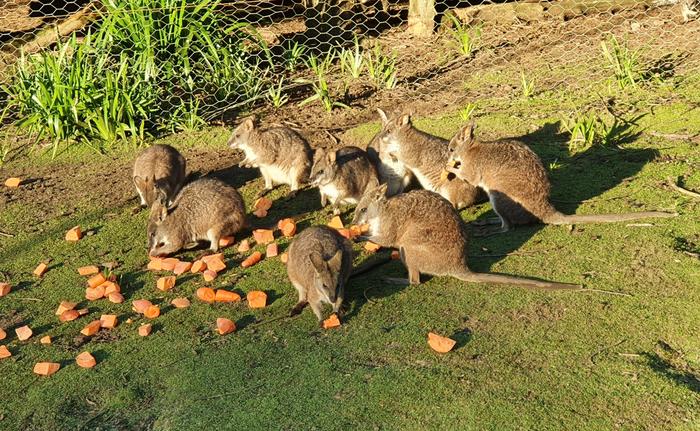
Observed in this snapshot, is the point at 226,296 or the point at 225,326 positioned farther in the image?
the point at 226,296

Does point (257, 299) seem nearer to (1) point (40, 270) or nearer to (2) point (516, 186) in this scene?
(1) point (40, 270)

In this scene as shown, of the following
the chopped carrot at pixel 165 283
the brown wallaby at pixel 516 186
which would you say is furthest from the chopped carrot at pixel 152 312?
the brown wallaby at pixel 516 186

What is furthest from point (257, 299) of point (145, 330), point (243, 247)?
point (243, 247)

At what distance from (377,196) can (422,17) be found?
5889 mm

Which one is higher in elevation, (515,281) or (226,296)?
(515,281)

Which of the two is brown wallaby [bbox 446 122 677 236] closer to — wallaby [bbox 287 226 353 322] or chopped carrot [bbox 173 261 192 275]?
wallaby [bbox 287 226 353 322]

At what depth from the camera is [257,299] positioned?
586 cm

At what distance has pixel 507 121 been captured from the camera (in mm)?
9039

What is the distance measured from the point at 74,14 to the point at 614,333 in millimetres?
8201

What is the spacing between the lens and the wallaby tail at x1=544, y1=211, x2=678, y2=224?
6.56 m

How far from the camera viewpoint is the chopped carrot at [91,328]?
568 centimetres

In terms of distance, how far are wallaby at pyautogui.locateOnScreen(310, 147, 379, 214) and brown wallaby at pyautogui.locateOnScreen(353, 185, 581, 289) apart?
120cm

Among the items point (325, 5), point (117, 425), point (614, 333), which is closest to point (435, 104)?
point (325, 5)

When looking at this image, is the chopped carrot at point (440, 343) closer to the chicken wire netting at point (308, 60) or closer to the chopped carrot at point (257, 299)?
the chopped carrot at point (257, 299)
